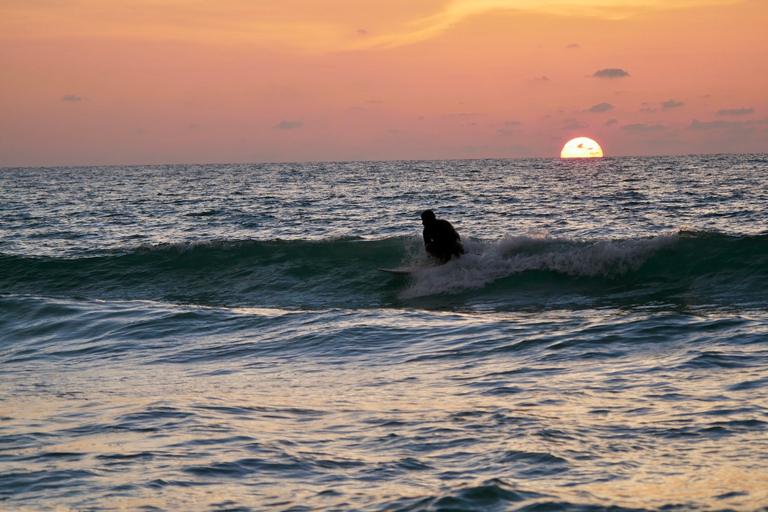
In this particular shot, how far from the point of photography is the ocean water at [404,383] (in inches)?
173

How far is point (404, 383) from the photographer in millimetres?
6930

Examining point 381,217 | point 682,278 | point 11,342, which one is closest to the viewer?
point 11,342

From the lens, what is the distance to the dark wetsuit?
14453mm

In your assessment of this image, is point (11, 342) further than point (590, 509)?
Yes

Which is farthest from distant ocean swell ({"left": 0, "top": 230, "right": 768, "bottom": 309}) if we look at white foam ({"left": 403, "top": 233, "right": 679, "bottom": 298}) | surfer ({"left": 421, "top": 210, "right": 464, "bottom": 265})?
surfer ({"left": 421, "top": 210, "right": 464, "bottom": 265})

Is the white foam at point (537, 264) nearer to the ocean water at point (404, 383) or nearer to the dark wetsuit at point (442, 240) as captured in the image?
the ocean water at point (404, 383)

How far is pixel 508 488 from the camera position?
13.9 feet

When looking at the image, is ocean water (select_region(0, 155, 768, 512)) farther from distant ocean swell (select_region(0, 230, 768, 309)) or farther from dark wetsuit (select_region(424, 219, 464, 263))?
dark wetsuit (select_region(424, 219, 464, 263))

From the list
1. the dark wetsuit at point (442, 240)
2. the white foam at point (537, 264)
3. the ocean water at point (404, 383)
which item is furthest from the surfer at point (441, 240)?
the ocean water at point (404, 383)

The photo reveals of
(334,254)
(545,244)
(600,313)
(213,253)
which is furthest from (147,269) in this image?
(600,313)

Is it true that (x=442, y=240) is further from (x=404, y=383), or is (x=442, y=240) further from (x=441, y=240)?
(x=404, y=383)

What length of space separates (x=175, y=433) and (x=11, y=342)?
6.30 m

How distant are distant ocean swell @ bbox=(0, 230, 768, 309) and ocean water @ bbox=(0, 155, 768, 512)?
7 centimetres

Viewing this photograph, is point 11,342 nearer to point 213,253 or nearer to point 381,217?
point 213,253
